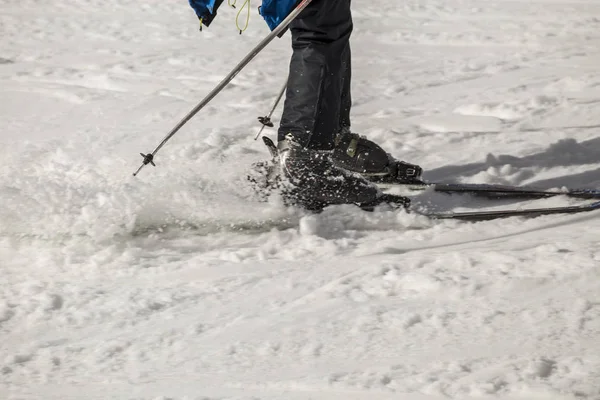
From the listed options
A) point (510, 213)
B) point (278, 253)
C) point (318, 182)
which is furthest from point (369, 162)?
point (278, 253)

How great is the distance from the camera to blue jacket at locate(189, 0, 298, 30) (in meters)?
3.17

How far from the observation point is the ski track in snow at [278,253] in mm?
2225

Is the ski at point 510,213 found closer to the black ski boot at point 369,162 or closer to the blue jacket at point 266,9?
the black ski boot at point 369,162

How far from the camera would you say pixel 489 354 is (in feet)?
7.38

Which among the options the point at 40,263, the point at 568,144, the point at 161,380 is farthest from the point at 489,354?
the point at 568,144

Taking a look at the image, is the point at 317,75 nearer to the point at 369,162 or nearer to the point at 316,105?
the point at 316,105

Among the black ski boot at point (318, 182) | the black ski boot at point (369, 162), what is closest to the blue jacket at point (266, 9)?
the black ski boot at point (318, 182)

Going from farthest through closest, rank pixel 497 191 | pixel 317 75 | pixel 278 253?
pixel 497 191, pixel 317 75, pixel 278 253

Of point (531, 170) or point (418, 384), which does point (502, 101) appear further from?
point (418, 384)

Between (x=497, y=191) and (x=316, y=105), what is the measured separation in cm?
99

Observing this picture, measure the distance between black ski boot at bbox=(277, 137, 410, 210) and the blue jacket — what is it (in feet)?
1.75

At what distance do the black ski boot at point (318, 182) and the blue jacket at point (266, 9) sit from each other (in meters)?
0.53

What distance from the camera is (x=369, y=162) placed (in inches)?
144

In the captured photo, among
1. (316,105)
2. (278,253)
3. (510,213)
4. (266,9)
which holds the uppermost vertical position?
(266,9)
